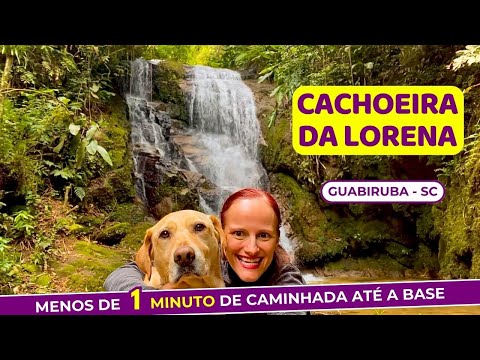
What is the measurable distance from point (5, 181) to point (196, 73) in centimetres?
137

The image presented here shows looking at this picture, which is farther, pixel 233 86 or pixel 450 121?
pixel 233 86

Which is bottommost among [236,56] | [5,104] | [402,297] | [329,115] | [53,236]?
[402,297]

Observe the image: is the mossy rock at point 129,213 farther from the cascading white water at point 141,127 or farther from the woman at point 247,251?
the woman at point 247,251

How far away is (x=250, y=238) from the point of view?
312cm

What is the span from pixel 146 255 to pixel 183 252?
30 cm

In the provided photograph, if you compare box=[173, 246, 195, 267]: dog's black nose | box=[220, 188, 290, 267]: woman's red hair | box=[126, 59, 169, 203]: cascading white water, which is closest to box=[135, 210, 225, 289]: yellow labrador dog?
box=[173, 246, 195, 267]: dog's black nose

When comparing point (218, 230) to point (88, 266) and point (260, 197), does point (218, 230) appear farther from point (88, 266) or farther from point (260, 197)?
point (88, 266)

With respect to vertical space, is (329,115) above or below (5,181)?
above

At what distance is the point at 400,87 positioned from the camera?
320 cm

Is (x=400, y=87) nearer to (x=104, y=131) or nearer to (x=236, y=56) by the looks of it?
(x=236, y=56)

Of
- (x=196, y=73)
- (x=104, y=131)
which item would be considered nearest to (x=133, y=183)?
(x=104, y=131)

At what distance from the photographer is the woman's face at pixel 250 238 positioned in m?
3.11

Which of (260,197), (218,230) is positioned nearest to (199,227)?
(218,230)

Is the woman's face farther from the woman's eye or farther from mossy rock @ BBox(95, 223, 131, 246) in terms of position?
mossy rock @ BBox(95, 223, 131, 246)
